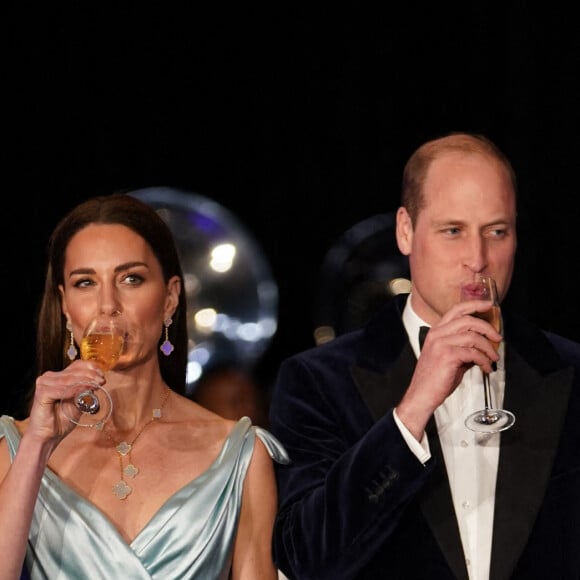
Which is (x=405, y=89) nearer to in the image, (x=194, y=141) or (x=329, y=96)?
(x=329, y=96)

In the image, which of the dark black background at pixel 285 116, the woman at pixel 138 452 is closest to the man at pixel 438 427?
the woman at pixel 138 452

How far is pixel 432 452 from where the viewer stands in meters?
3.25

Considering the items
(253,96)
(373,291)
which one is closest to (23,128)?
(253,96)

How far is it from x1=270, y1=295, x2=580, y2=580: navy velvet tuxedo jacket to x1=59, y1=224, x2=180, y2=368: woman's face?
1.16ft

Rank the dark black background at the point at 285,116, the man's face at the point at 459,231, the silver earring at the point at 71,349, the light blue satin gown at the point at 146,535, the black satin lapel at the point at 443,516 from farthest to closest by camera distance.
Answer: the dark black background at the point at 285,116 < the silver earring at the point at 71,349 < the light blue satin gown at the point at 146,535 < the man's face at the point at 459,231 < the black satin lapel at the point at 443,516

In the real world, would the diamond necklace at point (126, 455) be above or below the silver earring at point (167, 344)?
below

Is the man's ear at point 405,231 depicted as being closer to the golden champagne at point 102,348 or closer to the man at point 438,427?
the man at point 438,427

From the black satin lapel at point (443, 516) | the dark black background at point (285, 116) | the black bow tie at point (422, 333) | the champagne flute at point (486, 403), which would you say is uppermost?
the dark black background at point (285, 116)

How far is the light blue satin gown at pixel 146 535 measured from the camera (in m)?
3.39

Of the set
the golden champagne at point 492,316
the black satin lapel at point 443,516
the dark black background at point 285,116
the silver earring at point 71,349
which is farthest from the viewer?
the dark black background at point 285,116

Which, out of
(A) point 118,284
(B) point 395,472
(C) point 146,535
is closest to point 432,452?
(B) point 395,472

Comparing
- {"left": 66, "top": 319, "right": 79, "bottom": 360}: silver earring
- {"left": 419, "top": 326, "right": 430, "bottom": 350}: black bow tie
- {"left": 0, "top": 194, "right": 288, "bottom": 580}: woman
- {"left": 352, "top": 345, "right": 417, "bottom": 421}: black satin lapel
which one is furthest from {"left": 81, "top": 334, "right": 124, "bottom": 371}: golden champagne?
{"left": 419, "top": 326, "right": 430, "bottom": 350}: black bow tie

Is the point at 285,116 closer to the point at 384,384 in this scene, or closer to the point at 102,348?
the point at 384,384

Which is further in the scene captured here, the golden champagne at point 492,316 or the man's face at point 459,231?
the man's face at point 459,231
